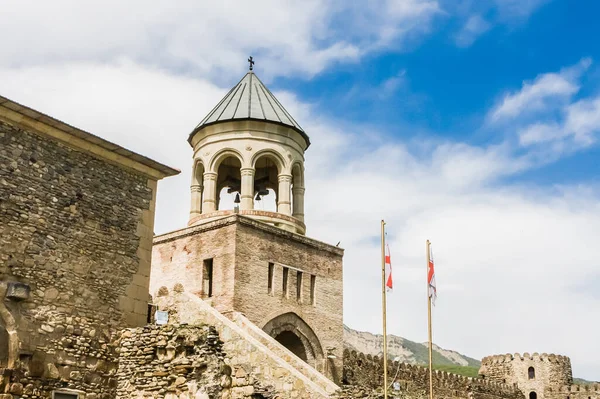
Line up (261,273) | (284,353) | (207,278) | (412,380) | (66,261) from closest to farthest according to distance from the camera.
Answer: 1. (66,261)
2. (284,353)
3. (261,273)
4. (207,278)
5. (412,380)

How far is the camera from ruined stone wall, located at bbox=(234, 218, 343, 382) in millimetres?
20344

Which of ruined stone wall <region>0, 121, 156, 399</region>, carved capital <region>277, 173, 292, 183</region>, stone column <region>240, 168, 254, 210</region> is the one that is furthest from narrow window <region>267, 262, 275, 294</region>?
ruined stone wall <region>0, 121, 156, 399</region>

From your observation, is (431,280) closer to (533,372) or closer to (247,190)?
(247,190)

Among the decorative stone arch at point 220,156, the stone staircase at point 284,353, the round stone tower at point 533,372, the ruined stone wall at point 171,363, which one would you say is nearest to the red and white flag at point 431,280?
the stone staircase at point 284,353

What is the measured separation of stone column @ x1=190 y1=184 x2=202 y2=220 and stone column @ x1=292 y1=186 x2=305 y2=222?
267 centimetres

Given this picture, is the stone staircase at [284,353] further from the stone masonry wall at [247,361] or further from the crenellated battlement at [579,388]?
the crenellated battlement at [579,388]

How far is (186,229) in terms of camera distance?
21781mm

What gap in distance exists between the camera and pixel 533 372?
41.2m

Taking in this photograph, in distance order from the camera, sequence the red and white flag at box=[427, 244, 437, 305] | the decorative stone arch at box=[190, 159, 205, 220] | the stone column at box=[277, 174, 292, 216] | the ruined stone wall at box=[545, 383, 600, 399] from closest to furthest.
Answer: the red and white flag at box=[427, 244, 437, 305]
the stone column at box=[277, 174, 292, 216]
the decorative stone arch at box=[190, 159, 205, 220]
the ruined stone wall at box=[545, 383, 600, 399]

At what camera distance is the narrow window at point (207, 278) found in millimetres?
20609

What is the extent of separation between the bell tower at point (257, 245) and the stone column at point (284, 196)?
3 cm

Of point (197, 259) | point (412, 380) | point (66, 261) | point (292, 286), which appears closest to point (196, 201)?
point (197, 259)

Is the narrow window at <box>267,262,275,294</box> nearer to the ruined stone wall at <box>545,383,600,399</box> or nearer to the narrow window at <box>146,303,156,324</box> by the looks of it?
the narrow window at <box>146,303,156,324</box>

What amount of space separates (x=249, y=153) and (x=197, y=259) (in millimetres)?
3304
